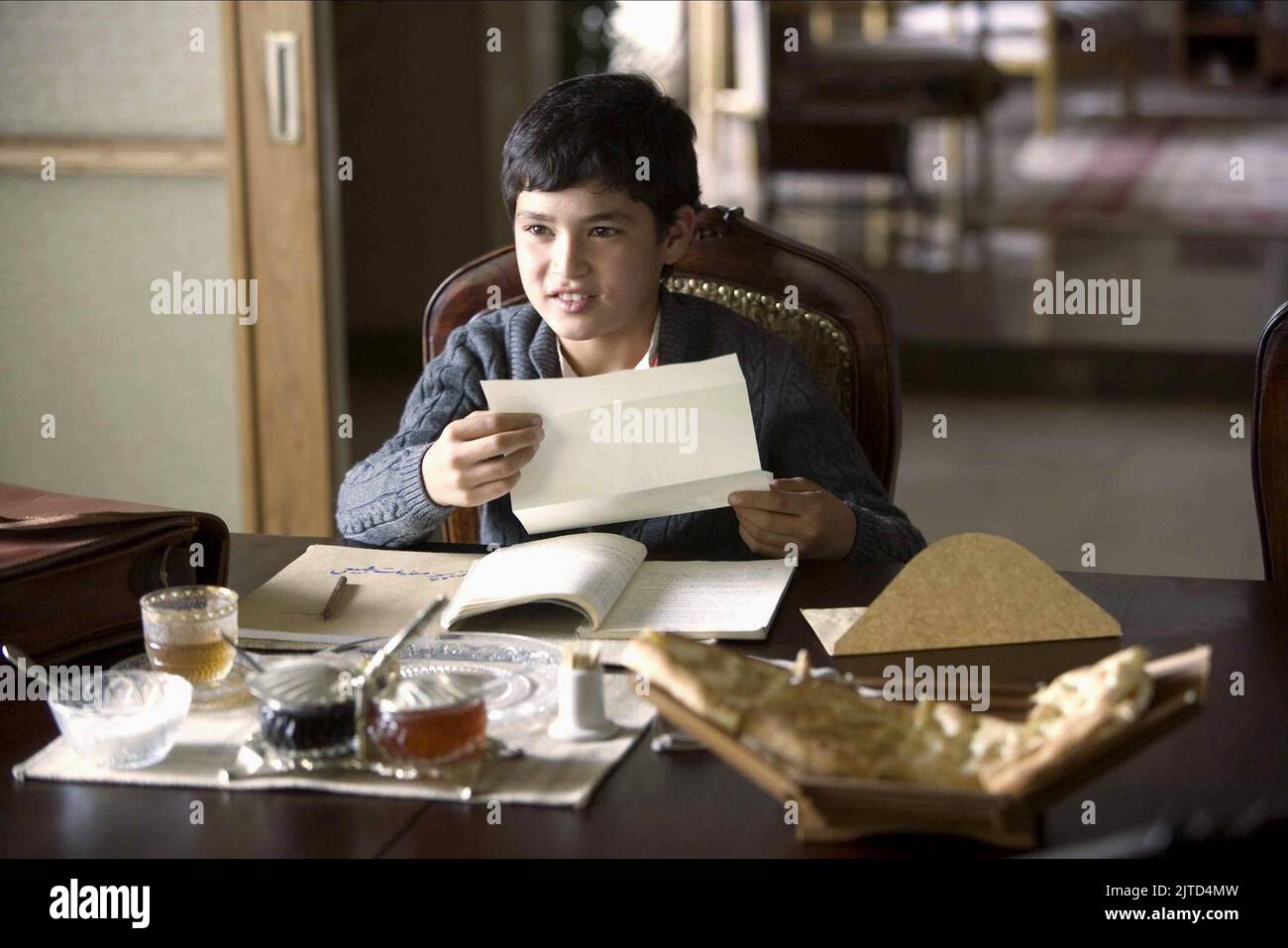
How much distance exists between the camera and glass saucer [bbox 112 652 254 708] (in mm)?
1185

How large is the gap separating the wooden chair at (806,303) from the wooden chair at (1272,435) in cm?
40

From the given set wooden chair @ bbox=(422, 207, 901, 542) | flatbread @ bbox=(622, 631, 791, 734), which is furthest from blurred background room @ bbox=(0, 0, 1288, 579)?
flatbread @ bbox=(622, 631, 791, 734)

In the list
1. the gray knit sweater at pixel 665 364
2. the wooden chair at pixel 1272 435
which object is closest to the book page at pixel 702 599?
the gray knit sweater at pixel 665 364

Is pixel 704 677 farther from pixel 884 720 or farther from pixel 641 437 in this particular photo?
pixel 641 437

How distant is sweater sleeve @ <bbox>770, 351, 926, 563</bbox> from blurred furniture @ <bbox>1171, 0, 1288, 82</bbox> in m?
7.22

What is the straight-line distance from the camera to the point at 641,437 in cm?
148

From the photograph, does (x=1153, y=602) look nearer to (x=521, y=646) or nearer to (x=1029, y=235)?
(x=521, y=646)

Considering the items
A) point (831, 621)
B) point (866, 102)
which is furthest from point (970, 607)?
point (866, 102)

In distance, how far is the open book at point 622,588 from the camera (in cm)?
133

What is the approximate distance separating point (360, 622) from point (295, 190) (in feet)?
5.94

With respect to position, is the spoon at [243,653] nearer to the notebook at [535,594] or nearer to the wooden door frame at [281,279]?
the notebook at [535,594]

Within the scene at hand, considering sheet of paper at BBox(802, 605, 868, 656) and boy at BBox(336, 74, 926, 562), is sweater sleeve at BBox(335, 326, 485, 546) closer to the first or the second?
boy at BBox(336, 74, 926, 562)

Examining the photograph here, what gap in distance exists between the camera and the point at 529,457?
1486mm

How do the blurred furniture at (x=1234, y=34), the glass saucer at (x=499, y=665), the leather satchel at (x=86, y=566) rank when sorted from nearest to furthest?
1. the glass saucer at (x=499, y=665)
2. the leather satchel at (x=86, y=566)
3. the blurred furniture at (x=1234, y=34)
